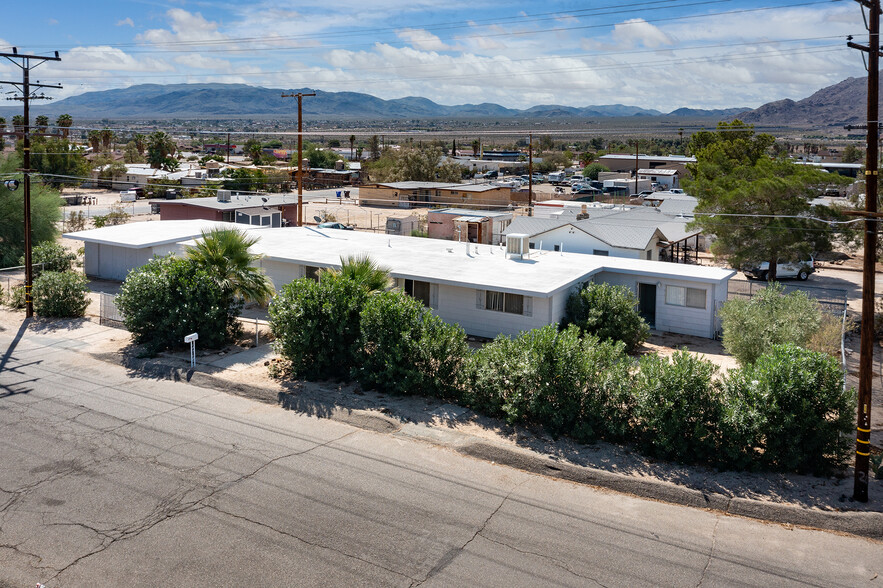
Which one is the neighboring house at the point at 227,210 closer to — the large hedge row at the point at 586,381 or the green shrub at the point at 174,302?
the green shrub at the point at 174,302

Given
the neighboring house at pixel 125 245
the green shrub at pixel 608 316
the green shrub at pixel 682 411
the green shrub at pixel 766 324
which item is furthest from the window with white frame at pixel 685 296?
the neighboring house at pixel 125 245

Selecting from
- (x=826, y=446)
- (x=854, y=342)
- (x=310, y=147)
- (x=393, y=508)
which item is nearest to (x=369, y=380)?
(x=393, y=508)

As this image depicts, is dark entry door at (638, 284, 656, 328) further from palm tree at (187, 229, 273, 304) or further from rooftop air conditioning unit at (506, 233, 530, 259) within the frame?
palm tree at (187, 229, 273, 304)

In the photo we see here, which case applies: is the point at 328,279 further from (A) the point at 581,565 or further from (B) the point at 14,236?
(B) the point at 14,236

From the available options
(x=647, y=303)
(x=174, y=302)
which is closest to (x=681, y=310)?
(x=647, y=303)

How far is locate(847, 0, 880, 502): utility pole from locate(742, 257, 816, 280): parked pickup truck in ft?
78.2

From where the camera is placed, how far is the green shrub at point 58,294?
26047 millimetres

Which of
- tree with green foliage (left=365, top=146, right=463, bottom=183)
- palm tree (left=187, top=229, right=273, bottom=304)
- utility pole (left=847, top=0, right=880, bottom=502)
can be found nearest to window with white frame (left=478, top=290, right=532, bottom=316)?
palm tree (left=187, top=229, right=273, bottom=304)

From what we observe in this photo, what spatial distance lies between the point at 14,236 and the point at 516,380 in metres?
30.3

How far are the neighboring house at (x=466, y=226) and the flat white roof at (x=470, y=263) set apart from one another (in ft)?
40.2

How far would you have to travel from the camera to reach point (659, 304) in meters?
25.6

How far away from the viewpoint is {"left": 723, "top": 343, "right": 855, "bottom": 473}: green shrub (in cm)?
1348

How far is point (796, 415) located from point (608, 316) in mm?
9333

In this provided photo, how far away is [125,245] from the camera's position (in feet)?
101
